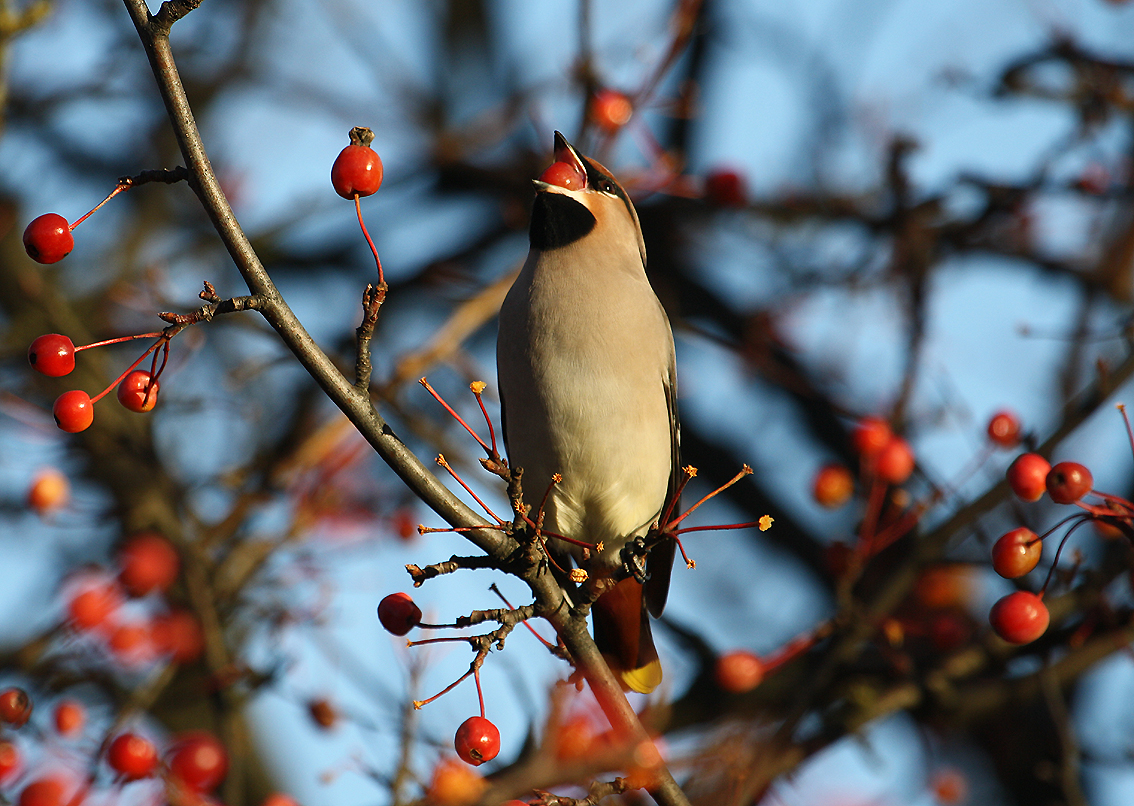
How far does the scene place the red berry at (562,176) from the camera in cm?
303

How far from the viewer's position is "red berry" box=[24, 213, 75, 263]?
181 centimetres

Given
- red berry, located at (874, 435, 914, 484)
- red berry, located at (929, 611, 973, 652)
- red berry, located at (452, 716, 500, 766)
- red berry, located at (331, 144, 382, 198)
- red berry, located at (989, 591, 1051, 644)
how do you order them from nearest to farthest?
red berry, located at (331, 144, 382, 198)
red berry, located at (452, 716, 500, 766)
red berry, located at (989, 591, 1051, 644)
red berry, located at (874, 435, 914, 484)
red berry, located at (929, 611, 973, 652)

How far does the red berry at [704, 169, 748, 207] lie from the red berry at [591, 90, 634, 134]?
76cm

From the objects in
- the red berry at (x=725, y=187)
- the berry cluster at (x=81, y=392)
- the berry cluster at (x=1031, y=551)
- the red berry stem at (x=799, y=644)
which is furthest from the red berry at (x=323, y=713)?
the red berry at (x=725, y=187)

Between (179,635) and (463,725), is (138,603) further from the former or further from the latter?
(463,725)

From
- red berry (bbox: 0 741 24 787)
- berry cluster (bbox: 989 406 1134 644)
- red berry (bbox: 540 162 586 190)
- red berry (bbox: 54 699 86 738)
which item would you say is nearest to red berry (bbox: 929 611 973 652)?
berry cluster (bbox: 989 406 1134 644)

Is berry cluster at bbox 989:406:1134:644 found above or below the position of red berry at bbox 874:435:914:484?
below

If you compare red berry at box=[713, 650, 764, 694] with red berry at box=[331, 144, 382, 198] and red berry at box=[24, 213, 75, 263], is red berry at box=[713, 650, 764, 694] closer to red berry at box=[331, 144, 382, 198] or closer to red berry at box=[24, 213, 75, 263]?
red berry at box=[331, 144, 382, 198]

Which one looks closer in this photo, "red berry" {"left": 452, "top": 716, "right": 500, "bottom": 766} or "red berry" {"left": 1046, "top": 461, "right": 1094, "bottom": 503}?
"red berry" {"left": 452, "top": 716, "right": 500, "bottom": 766}

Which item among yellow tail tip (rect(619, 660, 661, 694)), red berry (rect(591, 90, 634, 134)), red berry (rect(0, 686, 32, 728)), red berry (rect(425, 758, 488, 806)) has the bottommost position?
red berry (rect(425, 758, 488, 806))

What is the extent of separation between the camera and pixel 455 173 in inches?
232

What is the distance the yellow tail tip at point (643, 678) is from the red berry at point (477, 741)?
117 centimetres

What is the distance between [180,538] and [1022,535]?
9.71ft

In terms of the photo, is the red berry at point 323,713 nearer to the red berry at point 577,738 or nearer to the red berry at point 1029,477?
the red berry at point 577,738
